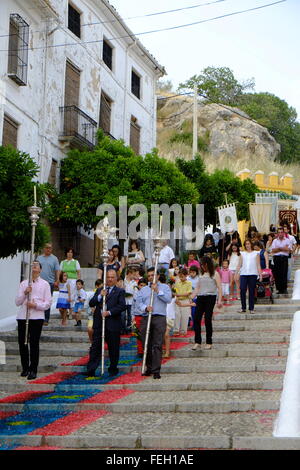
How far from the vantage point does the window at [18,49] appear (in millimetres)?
18922

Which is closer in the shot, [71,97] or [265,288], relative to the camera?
[265,288]

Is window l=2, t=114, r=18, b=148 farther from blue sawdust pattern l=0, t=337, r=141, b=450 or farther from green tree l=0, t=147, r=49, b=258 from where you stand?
blue sawdust pattern l=0, t=337, r=141, b=450

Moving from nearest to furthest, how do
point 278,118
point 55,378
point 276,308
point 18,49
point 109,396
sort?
point 109,396 → point 55,378 → point 276,308 → point 18,49 → point 278,118

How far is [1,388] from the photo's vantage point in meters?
10.2

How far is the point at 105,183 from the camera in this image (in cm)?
2225

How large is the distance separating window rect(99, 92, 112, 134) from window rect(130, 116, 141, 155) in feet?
7.32

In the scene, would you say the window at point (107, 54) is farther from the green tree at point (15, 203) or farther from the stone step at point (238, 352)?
the stone step at point (238, 352)

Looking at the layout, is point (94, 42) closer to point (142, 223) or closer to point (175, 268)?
point (142, 223)

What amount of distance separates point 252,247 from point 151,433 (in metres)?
8.61

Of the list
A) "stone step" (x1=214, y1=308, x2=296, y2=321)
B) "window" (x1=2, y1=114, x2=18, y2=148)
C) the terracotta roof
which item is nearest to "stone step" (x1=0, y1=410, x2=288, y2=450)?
"stone step" (x1=214, y1=308, x2=296, y2=321)

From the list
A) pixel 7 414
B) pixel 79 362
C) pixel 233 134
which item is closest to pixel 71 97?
pixel 79 362

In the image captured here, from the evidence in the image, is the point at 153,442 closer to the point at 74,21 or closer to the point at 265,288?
the point at 265,288

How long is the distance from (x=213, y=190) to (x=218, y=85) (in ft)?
135

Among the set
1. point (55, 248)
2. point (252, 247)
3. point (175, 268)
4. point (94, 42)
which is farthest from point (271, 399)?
point (94, 42)
